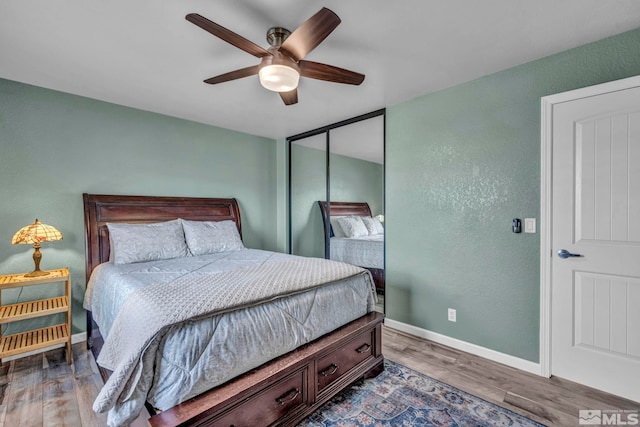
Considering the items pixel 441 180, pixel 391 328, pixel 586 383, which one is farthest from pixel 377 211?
pixel 586 383

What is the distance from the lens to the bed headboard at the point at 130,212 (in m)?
2.89

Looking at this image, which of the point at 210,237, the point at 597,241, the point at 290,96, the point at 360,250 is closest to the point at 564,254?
the point at 597,241

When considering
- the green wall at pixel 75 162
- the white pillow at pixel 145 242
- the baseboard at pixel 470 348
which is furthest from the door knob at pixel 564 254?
the green wall at pixel 75 162

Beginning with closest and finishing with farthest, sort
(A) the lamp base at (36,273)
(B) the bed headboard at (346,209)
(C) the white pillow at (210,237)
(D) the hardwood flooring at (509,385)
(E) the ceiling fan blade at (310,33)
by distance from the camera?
(E) the ceiling fan blade at (310,33) → (D) the hardwood flooring at (509,385) → (A) the lamp base at (36,273) → (C) the white pillow at (210,237) → (B) the bed headboard at (346,209)

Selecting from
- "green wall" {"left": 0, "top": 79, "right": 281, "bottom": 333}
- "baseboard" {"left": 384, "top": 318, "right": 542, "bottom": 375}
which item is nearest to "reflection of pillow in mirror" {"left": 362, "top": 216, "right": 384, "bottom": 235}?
"baseboard" {"left": 384, "top": 318, "right": 542, "bottom": 375}

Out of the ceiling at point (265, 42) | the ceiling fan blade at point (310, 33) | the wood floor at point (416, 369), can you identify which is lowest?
the wood floor at point (416, 369)

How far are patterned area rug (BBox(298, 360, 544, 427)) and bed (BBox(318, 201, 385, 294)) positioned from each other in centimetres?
134

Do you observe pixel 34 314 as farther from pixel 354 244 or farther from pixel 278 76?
pixel 354 244

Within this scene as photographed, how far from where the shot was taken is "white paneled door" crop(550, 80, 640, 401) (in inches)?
75.9

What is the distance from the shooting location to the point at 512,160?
240cm

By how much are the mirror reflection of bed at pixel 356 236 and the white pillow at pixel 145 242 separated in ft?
5.90

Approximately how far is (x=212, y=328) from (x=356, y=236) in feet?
8.19

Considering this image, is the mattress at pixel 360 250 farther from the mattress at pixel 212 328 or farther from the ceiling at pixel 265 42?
the ceiling at pixel 265 42

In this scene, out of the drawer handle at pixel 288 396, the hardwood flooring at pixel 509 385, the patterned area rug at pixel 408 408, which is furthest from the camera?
the hardwood flooring at pixel 509 385
